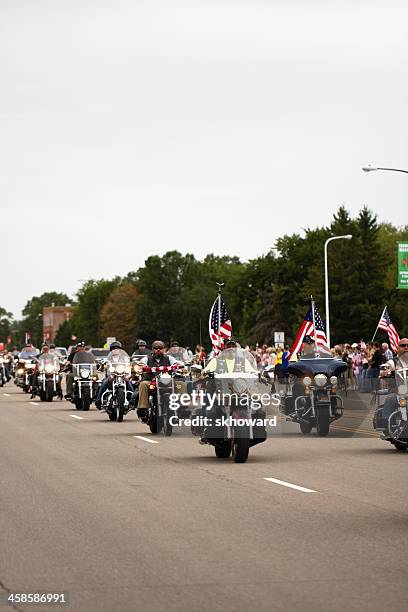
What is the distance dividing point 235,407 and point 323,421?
6.82 metres

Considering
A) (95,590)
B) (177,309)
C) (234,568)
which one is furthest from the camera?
(177,309)

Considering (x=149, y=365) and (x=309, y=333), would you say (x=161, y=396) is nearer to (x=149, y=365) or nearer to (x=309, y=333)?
(x=149, y=365)

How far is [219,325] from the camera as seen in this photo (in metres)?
35.7

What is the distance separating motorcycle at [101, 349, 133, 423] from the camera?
30516 mm

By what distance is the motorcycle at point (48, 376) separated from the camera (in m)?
42.7

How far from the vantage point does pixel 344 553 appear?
10.3 metres

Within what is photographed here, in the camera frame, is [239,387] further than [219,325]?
No

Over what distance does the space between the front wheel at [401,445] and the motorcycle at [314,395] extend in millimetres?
3532

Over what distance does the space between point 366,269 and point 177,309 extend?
72.7m

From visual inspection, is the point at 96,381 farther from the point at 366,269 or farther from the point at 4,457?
the point at 366,269

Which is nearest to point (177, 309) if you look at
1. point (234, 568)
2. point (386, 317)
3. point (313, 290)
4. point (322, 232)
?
point (322, 232)

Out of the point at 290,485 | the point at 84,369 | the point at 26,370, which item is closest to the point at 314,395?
the point at 290,485

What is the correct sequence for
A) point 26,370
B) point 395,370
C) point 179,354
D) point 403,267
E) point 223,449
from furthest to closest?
point 403,267 < point 26,370 < point 179,354 < point 223,449 < point 395,370

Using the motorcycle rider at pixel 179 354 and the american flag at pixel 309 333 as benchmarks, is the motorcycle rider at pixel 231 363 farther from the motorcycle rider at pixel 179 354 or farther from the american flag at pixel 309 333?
the american flag at pixel 309 333
